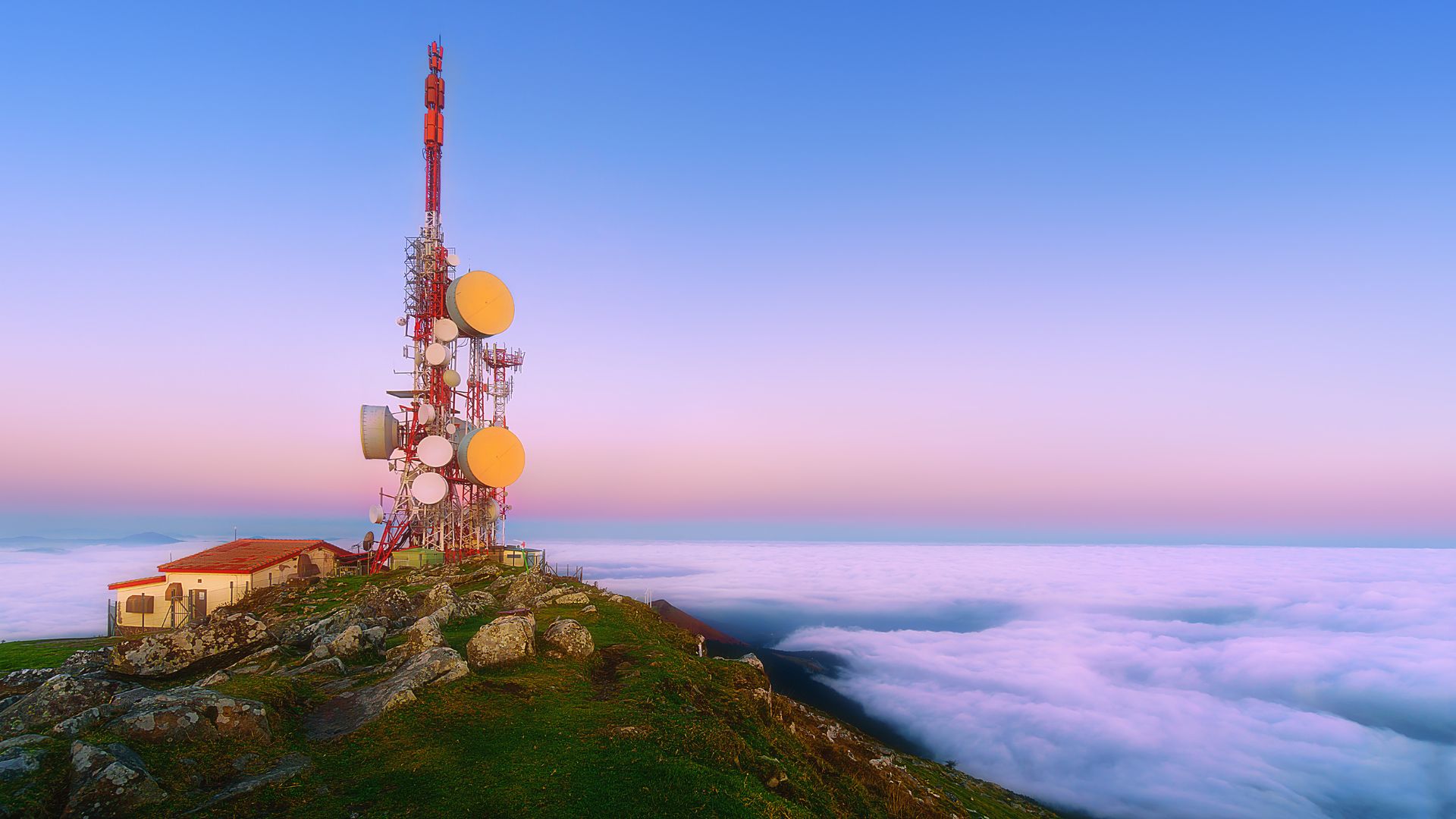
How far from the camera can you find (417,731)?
14398 mm

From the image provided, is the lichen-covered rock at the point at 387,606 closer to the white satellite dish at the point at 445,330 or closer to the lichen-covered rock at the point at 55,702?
the lichen-covered rock at the point at 55,702

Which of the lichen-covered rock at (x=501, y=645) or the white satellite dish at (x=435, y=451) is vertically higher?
the white satellite dish at (x=435, y=451)

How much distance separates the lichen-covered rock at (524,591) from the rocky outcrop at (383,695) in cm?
1353

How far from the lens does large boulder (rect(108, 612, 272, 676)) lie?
19.3 m

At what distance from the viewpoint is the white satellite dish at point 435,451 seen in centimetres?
5403

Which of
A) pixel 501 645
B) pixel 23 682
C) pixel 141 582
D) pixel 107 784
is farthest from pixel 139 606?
pixel 107 784

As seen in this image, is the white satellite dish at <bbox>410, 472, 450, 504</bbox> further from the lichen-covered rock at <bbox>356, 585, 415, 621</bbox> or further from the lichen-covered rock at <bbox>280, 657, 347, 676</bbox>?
the lichen-covered rock at <bbox>280, 657, 347, 676</bbox>

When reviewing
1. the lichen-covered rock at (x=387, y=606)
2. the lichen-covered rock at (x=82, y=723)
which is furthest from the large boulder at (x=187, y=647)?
the lichen-covered rock at (x=82, y=723)

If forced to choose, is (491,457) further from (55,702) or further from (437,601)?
(55,702)

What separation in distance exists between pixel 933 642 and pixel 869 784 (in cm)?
14075

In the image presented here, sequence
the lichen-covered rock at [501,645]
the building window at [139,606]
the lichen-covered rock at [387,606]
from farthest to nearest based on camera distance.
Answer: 1. the building window at [139,606]
2. the lichen-covered rock at [387,606]
3. the lichen-covered rock at [501,645]

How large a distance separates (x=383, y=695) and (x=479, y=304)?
46.7 m

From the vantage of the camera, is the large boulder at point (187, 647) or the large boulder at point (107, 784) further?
the large boulder at point (187, 647)

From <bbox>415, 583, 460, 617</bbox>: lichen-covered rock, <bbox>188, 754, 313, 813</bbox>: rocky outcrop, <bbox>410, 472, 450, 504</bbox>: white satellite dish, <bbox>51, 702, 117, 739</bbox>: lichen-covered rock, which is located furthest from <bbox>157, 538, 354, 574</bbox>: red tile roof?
<bbox>188, 754, 313, 813</bbox>: rocky outcrop
